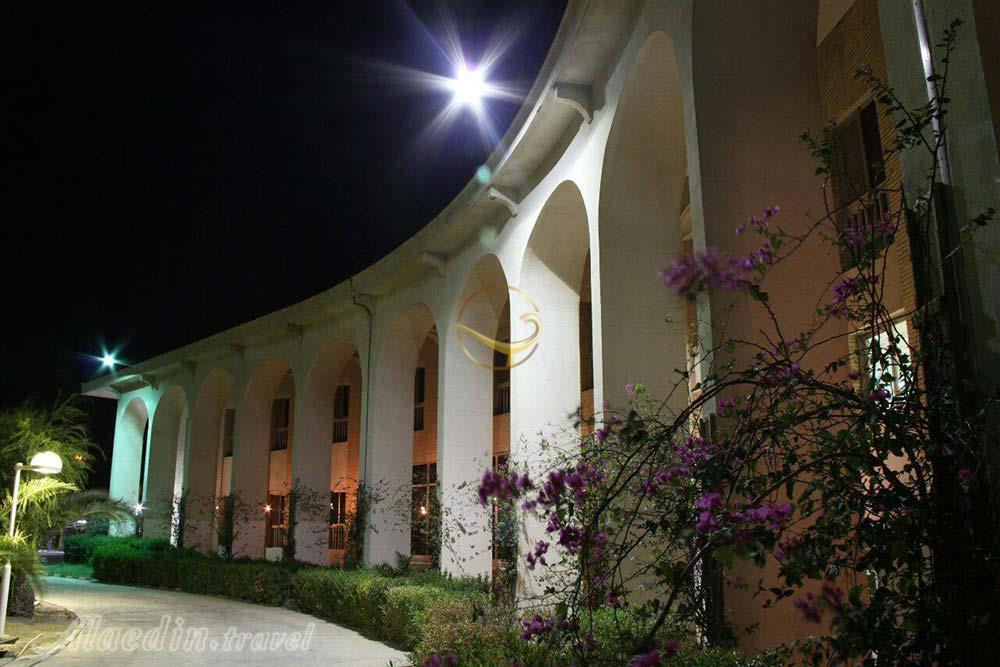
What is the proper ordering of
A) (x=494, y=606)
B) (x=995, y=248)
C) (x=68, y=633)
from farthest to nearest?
(x=68, y=633), (x=494, y=606), (x=995, y=248)

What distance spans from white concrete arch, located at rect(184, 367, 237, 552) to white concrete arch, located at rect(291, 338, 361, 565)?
4.86 m

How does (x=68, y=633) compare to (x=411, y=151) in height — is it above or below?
below

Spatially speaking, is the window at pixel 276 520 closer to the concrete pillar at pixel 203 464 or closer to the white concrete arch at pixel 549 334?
the concrete pillar at pixel 203 464

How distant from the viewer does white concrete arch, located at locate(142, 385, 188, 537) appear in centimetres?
2600

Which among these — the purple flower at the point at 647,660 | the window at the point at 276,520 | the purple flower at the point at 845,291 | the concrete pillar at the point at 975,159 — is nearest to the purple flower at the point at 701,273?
the purple flower at the point at 845,291

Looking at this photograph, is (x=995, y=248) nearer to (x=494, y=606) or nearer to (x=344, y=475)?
(x=494, y=606)

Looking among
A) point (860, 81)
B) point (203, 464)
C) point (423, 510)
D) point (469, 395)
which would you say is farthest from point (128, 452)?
point (860, 81)

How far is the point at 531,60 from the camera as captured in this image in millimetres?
11375

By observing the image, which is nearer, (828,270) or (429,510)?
(828,270)

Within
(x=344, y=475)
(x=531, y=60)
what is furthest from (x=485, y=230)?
(x=344, y=475)

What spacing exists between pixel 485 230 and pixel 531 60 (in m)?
3.03

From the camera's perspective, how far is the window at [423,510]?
1389cm

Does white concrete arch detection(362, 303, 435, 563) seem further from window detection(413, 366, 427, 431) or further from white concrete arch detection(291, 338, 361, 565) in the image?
window detection(413, 366, 427, 431)

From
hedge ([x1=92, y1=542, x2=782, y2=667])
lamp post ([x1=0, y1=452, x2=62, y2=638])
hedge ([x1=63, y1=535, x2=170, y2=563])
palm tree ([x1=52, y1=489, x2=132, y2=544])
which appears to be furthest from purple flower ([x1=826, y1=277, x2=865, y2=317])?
palm tree ([x1=52, y1=489, x2=132, y2=544])
